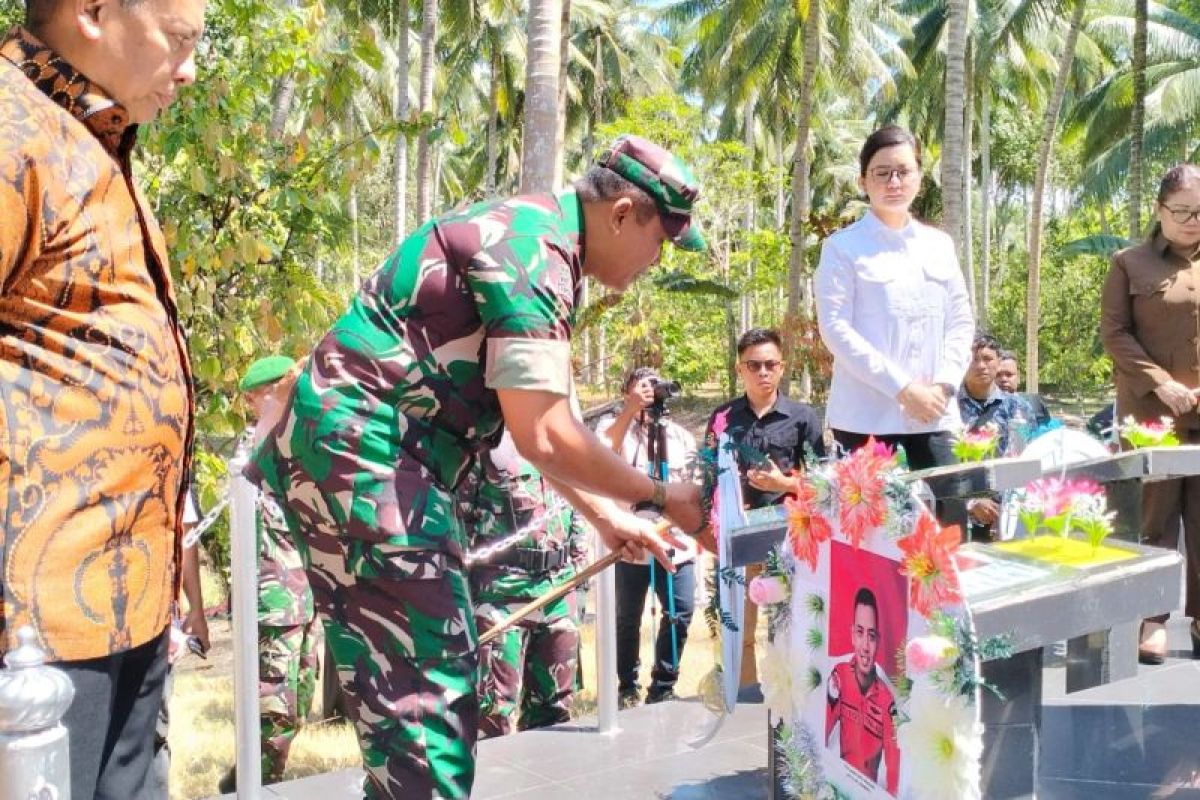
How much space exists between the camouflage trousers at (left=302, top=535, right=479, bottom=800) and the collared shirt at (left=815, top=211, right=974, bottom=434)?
7.37 ft

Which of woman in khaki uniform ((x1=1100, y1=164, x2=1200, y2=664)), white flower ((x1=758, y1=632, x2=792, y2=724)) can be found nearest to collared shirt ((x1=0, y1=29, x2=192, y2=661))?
white flower ((x1=758, y1=632, x2=792, y2=724))

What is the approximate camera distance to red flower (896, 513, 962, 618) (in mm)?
2574

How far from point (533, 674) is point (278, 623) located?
101cm

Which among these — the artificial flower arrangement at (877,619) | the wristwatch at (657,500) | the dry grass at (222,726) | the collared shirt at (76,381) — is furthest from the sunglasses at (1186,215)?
the collared shirt at (76,381)

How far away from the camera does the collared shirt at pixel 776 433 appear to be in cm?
552

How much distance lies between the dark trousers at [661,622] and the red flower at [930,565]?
308 centimetres

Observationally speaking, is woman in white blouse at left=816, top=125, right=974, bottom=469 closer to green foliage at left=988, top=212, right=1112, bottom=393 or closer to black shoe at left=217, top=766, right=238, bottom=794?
black shoe at left=217, top=766, right=238, bottom=794

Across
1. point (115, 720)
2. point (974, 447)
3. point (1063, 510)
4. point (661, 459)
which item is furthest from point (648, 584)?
point (115, 720)

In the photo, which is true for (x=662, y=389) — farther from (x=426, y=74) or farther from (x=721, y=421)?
(x=426, y=74)

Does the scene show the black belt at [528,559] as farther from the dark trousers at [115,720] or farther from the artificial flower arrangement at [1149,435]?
the dark trousers at [115,720]

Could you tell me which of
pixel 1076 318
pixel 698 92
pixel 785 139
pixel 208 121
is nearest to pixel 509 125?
pixel 698 92

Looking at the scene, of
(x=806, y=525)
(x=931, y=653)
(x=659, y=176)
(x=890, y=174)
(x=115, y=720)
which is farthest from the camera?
(x=890, y=174)

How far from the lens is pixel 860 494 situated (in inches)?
115

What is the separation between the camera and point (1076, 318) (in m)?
32.6
